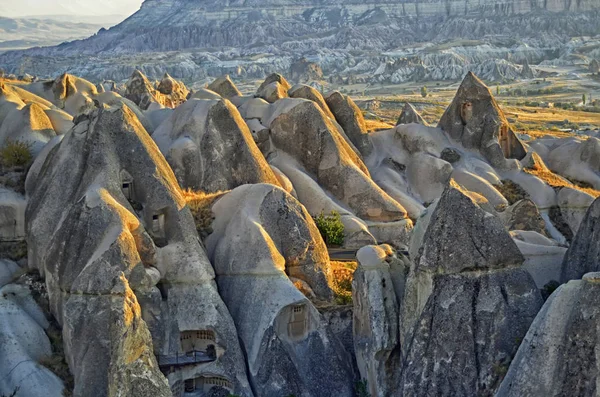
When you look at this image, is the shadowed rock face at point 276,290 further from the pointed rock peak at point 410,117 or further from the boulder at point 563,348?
the pointed rock peak at point 410,117

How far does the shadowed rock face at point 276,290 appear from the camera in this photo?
64.8ft

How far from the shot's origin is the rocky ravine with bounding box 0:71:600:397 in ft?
55.8

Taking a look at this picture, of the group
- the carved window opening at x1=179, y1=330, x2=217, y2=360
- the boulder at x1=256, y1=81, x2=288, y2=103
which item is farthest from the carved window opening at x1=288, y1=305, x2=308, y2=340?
the boulder at x1=256, y1=81, x2=288, y2=103

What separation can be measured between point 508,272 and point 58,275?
909cm

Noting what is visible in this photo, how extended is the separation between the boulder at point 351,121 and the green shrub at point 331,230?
20.1 feet

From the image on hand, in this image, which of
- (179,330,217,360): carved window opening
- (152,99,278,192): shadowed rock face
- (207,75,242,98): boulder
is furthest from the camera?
(207,75,242,98): boulder

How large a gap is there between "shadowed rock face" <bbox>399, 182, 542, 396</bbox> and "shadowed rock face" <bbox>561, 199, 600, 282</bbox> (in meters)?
1.23

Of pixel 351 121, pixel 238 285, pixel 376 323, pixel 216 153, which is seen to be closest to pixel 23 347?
pixel 238 285

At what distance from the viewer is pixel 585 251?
18266 millimetres

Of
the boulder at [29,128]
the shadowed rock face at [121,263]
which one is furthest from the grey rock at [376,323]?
the boulder at [29,128]

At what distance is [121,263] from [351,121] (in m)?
15.9

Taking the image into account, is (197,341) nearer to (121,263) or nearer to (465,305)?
(121,263)

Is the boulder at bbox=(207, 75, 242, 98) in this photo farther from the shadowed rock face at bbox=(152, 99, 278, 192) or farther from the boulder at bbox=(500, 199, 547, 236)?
the boulder at bbox=(500, 199, 547, 236)

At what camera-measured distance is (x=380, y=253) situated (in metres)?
20.3
